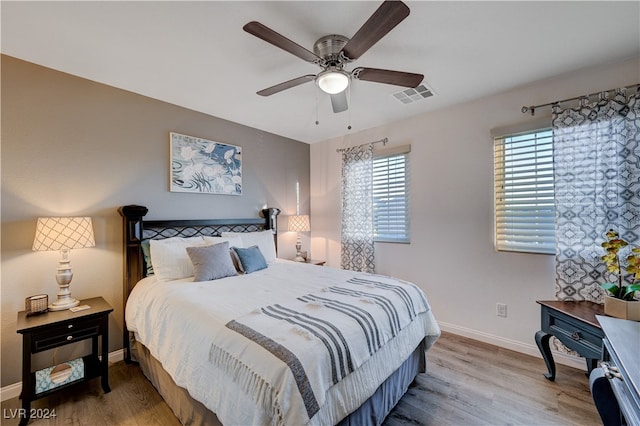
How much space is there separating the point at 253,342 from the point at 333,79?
1.77 m

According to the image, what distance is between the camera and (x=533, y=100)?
8.77 feet

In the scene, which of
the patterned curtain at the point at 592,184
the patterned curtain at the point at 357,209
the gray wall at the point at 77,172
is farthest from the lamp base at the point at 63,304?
the patterned curtain at the point at 592,184

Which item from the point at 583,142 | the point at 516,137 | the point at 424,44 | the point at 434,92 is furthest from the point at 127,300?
the point at 583,142

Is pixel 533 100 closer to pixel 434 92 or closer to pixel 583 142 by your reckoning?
pixel 583 142

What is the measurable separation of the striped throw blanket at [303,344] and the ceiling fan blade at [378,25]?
1.70 meters

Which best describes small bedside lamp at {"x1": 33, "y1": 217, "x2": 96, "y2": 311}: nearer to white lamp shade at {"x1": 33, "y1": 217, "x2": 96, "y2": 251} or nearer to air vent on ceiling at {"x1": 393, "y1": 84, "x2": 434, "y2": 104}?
white lamp shade at {"x1": 33, "y1": 217, "x2": 96, "y2": 251}

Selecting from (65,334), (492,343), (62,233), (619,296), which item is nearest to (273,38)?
(62,233)

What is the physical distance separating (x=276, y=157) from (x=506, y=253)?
3352mm

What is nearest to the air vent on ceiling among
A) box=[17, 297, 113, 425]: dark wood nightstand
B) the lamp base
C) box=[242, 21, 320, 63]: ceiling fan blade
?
box=[242, 21, 320, 63]: ceiling fan blade

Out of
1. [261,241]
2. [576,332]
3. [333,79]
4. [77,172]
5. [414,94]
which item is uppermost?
[414,94]

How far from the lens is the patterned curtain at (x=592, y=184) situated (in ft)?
7.17

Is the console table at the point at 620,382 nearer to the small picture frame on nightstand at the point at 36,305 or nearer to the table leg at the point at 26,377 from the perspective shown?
the table leg at the point at 26,377

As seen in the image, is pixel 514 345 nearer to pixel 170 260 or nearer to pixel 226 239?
pixel 226 239

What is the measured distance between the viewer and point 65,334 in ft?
6.49
